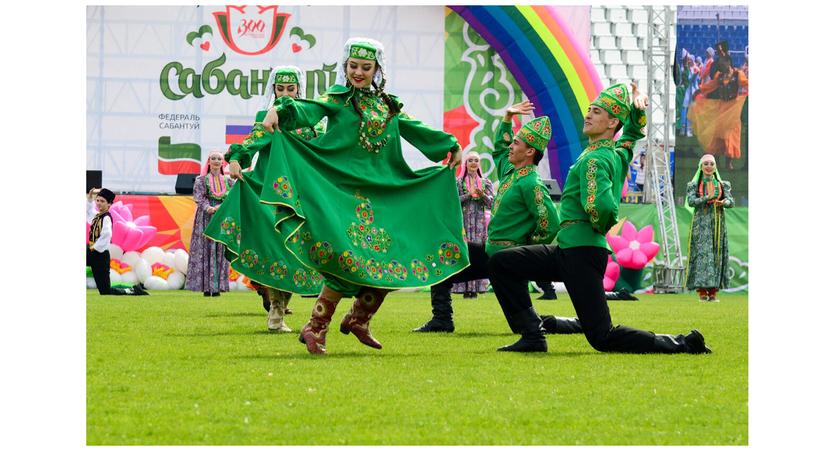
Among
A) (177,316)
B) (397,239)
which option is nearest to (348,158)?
(397,239)

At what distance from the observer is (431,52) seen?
887 inches

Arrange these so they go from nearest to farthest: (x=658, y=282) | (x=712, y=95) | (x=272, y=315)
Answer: (x=272, y=315) → (x=658, y=282) → (x=712, y=95)

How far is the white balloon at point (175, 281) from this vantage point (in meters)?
19.0

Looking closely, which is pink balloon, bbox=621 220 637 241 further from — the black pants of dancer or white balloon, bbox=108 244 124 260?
white balloon, bbox=108 244 124 260

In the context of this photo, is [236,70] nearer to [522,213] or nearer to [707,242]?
[707,242]

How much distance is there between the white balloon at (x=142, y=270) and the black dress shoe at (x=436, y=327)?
10028 mm

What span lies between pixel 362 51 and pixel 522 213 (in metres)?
2.01

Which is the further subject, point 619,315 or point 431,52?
point 431,52

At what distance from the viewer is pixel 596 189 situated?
7.37m

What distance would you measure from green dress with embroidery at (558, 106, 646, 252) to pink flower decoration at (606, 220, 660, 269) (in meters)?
11.6

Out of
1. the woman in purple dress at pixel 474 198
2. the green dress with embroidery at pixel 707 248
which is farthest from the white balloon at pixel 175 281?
the green dress with embroidery at pixel 707 248

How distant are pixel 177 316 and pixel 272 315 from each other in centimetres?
216

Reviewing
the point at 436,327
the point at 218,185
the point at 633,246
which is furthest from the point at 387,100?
the point at 633,246

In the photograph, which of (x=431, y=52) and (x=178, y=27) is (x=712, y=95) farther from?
(x=178, y=27)
